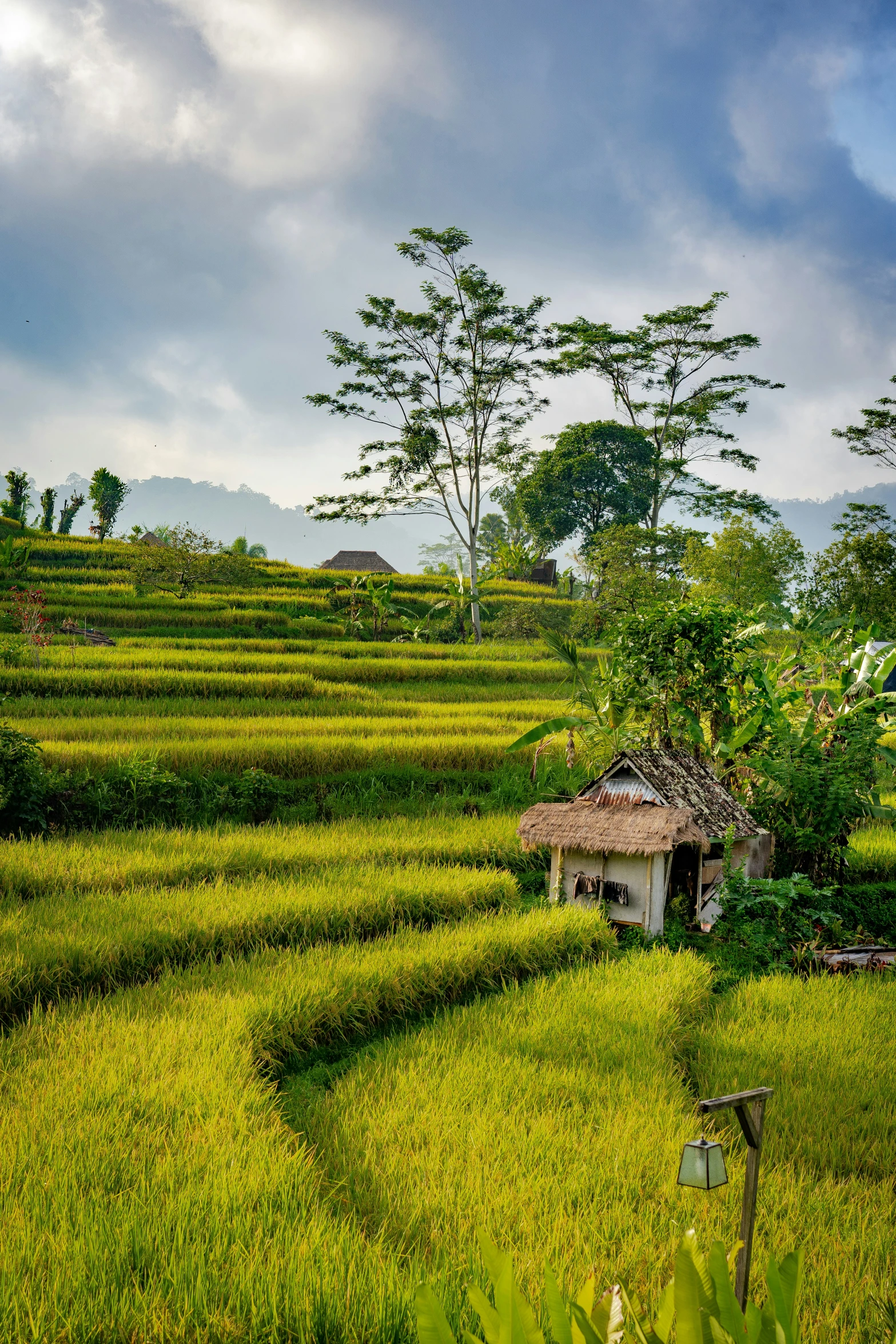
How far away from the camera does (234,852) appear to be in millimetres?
7773

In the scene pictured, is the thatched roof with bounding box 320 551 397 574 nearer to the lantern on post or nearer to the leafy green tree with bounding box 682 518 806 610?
the leafy green tree with bounding box 682 518 806 610

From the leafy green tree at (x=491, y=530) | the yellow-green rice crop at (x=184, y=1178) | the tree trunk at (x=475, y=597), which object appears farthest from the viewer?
the leafy green tree at (x=491, y=530)

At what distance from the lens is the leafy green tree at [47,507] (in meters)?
36.7

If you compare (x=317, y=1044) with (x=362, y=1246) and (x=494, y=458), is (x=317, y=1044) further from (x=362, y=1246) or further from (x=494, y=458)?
(x=494, y=458)

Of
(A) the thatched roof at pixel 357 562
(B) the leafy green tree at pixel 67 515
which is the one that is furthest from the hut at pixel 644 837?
(B) the leafy green tree at pixel 67 515

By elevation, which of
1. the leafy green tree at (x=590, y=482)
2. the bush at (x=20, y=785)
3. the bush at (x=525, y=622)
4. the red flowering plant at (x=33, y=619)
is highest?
the leafy green tree at (x=590, y=482)

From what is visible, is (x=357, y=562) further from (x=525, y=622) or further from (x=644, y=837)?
(x=644, y=837)

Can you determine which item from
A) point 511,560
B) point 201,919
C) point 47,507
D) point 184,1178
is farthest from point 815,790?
point 47,507

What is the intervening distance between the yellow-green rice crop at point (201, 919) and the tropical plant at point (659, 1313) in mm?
4017

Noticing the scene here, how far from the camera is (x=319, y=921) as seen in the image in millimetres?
6500

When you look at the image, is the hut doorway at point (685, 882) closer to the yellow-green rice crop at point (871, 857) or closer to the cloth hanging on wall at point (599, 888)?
the cloth hanging on wall at point (599, 888)

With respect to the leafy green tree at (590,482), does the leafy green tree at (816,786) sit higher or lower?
lower

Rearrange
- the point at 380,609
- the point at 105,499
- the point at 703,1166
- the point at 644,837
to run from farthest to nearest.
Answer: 1. the point at 105,499
2. the point at 380,609
3. the point at 644,837
4. the point at 703,1166

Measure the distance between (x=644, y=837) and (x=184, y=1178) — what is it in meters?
4.40
